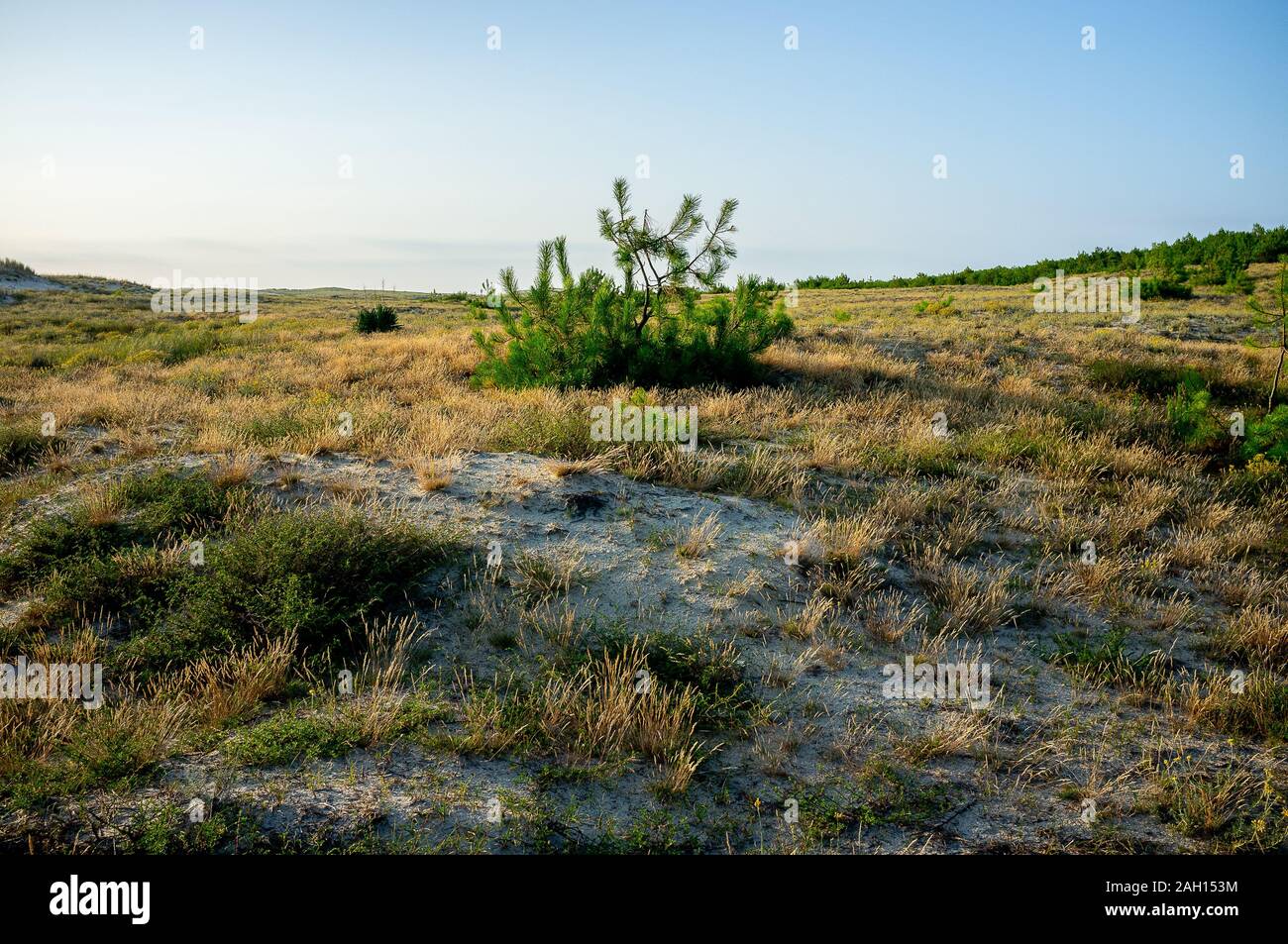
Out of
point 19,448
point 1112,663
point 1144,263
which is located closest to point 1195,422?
point 1112,663

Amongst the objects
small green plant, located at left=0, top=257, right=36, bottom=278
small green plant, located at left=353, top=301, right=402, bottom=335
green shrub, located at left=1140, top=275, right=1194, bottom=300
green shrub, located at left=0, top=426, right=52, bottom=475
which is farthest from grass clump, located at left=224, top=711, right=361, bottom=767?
small green plant, located at left=0, top=257, right=36, bottom=278

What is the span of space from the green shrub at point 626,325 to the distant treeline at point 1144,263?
19.0 meters

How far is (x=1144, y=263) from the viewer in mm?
32375

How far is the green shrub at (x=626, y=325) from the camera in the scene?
10148 millimetres

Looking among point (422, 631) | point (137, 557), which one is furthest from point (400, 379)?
point (422, 631)

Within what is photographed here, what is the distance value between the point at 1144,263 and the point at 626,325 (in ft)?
106

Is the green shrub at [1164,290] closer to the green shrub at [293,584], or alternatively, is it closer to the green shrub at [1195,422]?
the green shrub at [1195,422]

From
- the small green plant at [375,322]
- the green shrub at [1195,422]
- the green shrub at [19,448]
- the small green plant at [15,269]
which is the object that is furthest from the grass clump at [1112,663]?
the small green plant at [15,269]

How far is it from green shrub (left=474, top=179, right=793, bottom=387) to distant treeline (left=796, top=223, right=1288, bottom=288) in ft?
62.4

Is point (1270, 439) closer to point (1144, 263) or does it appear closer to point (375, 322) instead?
point (375, 322)
